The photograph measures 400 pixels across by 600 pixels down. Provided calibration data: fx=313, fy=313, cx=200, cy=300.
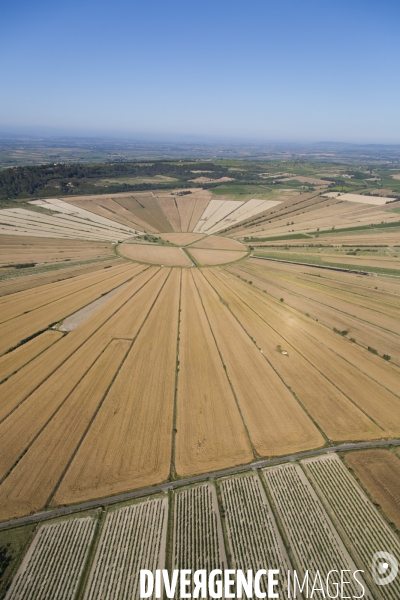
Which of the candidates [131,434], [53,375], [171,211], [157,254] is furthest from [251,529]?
[171,211]

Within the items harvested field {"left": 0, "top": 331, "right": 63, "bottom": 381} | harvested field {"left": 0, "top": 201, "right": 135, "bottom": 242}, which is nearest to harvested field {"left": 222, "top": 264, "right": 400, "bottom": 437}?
harvested field {"left": 0, "top": 331, "right": 63, "bottom": 381}

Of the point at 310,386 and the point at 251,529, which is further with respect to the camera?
the point at 310,386

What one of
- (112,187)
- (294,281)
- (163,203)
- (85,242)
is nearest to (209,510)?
(294,281)

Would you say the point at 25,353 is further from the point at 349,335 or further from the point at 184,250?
the point at 184,250

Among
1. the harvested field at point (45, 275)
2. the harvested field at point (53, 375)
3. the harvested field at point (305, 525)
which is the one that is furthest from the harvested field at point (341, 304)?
the harvested field at point (45, 275)

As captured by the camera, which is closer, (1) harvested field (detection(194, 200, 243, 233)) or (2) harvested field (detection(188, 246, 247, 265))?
(2) harvested field (detection(188, 246, 247, 265))

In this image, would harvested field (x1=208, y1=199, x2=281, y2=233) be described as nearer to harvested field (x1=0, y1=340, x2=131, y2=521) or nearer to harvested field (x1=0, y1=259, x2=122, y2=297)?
harvested field (x1=0, y1=259, x2=122, y2=297)

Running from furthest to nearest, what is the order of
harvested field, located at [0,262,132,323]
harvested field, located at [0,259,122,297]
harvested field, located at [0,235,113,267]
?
1. harvested field, located at [0,235,113,267]
2. harvested field, located at [0,259,122,297]
3. harvested field, located at [0,262,132,323]
